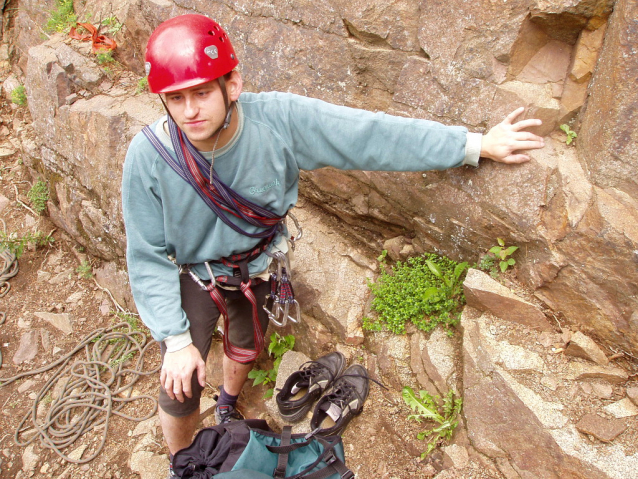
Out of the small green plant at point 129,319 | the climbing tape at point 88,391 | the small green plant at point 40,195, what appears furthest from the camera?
the small green plant at point 40,195

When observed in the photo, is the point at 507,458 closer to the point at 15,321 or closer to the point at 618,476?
the point at 618,476

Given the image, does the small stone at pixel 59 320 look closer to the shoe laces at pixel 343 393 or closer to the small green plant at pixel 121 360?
the small green plant at pixel 121 360

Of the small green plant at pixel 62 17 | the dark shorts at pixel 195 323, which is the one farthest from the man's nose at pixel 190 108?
the small green plant at pixel 62 17

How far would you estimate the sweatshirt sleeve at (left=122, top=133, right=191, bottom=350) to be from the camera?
256 cm

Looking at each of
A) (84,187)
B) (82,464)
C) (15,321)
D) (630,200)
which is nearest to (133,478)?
(82,464)

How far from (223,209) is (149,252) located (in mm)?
461

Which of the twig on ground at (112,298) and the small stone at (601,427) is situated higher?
the small stone at (601,427)

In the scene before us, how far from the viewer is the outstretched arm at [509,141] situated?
2.85m

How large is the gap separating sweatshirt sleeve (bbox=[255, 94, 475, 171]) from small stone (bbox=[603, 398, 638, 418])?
63.1 inches

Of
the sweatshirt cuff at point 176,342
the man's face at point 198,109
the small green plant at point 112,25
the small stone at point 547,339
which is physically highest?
the small green plant at point 112,25

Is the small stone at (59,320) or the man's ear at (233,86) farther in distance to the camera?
the small stone at (59,320)

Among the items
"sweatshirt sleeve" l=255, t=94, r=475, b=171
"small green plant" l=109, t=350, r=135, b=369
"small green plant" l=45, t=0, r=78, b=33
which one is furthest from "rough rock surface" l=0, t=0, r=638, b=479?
"small green plant" l=45, t=0, r=78, b=33

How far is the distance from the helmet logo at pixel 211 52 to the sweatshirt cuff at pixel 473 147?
1457 millimetres

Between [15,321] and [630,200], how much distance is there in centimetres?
594
